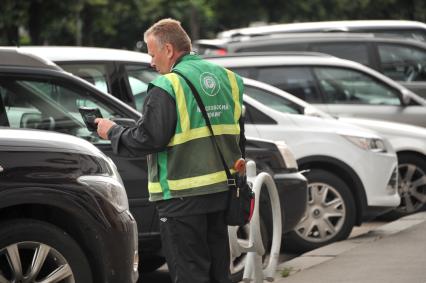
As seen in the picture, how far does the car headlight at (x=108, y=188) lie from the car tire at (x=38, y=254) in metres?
0.29

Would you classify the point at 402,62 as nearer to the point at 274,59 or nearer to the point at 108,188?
the point at 274,59

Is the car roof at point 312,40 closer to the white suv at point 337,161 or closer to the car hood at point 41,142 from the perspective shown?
the white suv at point 337,161

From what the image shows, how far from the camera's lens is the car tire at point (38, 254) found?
5.54 metres

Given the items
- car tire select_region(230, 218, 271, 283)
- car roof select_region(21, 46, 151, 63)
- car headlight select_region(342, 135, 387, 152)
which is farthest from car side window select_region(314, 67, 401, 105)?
car tire select_region(230, 218, 271, 283)

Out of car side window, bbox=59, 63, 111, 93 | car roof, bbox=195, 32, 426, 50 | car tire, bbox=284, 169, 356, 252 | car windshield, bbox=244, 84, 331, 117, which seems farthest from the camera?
car roof, bbox=195, 32, 426, 50

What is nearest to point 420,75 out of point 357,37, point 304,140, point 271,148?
point 357,37

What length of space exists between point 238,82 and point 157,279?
3227mm

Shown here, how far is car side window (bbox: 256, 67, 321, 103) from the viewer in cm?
1249

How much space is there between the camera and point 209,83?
17.8ft

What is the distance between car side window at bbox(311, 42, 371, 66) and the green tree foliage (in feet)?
50.4

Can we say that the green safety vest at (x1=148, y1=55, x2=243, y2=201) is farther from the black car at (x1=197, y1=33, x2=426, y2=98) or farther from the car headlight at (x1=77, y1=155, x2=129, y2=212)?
the black car at (x1=197, y1=33, x2=426, y2=98)

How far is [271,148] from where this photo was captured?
849 cm

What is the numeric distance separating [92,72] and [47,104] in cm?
139

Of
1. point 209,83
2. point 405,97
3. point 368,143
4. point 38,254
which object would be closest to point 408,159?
point 368,143
